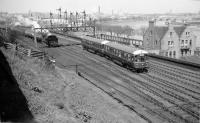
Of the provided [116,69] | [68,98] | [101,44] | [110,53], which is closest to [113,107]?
[68,98]

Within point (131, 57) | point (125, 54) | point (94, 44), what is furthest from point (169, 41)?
point (131, 57)

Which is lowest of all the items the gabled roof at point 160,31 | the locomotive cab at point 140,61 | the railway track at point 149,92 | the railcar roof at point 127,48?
the railway track at point 149,92

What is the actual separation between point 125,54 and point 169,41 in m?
25.6

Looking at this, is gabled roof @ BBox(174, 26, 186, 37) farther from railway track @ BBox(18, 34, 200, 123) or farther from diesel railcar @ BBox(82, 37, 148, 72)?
railway track @ BBox(18, 34, 200, 123)

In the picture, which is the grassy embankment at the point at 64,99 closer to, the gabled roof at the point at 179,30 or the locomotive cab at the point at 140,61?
the locomotive cab at the point at 140,61

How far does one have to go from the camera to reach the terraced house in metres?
53.4

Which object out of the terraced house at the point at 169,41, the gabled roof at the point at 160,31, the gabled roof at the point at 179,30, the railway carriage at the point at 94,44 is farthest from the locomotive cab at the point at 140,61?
the gabled roof at the point at 179,30

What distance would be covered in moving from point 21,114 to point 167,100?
12.2m

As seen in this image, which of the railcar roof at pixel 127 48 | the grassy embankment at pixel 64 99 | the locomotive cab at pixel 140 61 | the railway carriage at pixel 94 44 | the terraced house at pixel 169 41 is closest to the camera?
the grassy embankment at pixel 64 99

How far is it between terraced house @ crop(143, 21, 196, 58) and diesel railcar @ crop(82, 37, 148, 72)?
16612 millimetres

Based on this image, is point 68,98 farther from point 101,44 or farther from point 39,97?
point 101,44

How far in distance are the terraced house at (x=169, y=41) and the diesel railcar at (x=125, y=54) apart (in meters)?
16.6

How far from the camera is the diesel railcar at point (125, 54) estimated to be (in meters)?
30.3

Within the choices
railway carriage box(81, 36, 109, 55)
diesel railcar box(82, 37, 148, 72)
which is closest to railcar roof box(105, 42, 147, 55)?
diesel railcar box(82, 37, 148, 72)
